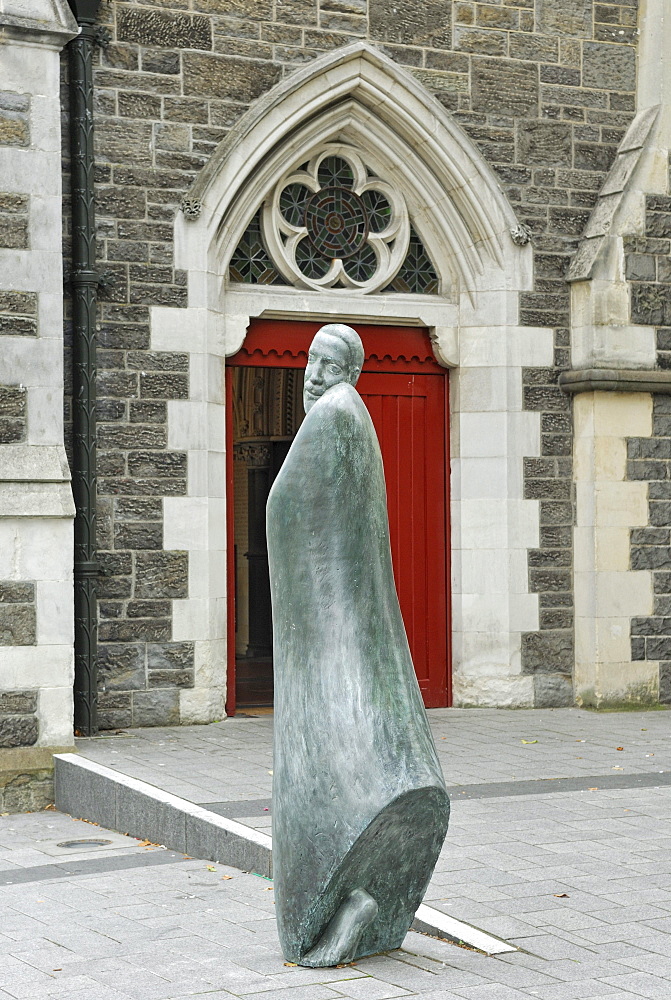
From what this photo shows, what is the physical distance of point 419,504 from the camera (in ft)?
35.9

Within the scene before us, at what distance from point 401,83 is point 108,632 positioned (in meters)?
4.35

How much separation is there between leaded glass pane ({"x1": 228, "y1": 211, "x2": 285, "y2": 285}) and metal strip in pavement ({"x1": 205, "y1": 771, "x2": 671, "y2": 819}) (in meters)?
4.27

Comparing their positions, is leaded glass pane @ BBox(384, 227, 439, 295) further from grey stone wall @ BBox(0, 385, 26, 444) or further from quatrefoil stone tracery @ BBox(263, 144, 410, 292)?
grey stone wall @ BBox(0, 385, 26, 444)

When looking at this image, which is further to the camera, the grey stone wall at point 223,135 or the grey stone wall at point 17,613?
the grey stone wall at point 223,135

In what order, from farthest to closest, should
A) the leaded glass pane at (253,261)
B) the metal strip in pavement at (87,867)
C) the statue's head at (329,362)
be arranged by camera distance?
the leaded glass pane at (253,261) < the metal strip in pavement at (87,867) < the statue's head at (329,362)

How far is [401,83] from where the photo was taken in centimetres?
1043

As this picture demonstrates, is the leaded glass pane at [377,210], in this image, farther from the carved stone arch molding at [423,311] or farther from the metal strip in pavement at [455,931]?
the metal strip in pavement at [455,931]

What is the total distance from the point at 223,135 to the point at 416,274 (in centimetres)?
185

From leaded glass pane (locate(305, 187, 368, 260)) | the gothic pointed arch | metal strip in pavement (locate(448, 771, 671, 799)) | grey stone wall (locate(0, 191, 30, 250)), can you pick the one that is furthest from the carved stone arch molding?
metal strip in pavement (locate(448, 771, 671, 799))

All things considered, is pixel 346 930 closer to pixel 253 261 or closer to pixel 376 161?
pixel 253 261

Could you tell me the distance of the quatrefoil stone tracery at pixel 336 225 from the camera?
1044 centimetres

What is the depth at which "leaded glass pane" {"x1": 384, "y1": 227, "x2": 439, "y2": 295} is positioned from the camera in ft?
35.8

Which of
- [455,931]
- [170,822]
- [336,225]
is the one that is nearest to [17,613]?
[170,822]

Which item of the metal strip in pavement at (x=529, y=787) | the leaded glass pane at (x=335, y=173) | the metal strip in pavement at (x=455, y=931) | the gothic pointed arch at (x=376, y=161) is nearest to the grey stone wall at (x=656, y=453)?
the gothic pointed arch at (x=376, y=161)
